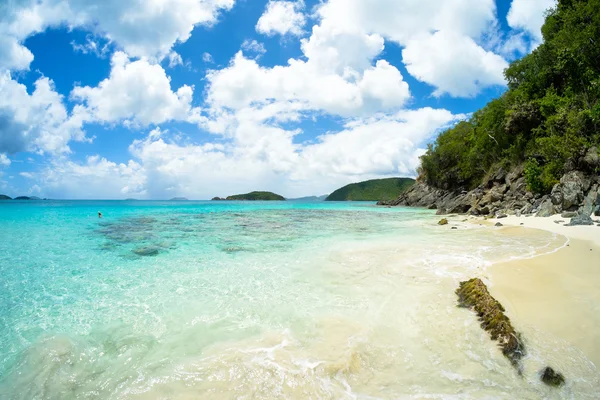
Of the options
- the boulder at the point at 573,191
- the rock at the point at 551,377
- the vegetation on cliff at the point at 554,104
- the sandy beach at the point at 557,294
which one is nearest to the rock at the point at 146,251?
the sandy beach at the point at 557,294

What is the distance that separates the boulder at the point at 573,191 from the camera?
859 inches

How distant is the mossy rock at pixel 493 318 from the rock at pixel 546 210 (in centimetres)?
2238

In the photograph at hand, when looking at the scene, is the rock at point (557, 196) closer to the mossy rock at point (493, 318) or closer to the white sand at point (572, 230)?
the white sand at point (572, 230)

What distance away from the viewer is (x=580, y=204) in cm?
2162

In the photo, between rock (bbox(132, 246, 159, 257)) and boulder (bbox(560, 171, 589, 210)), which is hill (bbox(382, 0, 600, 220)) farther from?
rock (bbox(132, 246, 159, 257))

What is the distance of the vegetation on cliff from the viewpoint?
2614 centimetres

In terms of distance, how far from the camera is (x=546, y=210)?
23344 millimetres

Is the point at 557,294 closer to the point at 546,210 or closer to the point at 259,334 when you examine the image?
the point at 259,334

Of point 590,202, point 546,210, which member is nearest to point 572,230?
point 590,202

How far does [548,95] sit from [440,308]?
1570 inches

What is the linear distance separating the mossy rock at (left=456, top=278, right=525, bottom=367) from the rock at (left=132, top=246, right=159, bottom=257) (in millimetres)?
13394

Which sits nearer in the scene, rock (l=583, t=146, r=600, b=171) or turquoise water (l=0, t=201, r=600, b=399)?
turquoise water (l=0, t=201, r=600, b=399)

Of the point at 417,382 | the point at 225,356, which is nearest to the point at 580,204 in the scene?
the point at 417,382

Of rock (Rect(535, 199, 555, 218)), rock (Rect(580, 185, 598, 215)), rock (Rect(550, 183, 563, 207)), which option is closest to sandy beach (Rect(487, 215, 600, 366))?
rock (Rect(580, 185, 598, 215))
